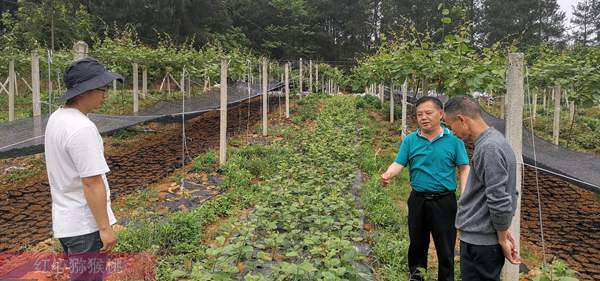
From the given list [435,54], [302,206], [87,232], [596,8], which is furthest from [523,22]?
[87,232]

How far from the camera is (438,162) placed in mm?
3199

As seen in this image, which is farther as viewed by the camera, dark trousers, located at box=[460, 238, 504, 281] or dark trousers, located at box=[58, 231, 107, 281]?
dark trousers, located at box=[460, 238, 504, 281]

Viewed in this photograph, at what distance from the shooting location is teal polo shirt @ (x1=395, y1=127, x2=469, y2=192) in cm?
319

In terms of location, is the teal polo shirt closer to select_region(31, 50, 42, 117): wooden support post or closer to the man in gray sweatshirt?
the man in gray sweatshirt

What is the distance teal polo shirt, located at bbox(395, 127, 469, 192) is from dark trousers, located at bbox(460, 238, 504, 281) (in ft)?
2.33

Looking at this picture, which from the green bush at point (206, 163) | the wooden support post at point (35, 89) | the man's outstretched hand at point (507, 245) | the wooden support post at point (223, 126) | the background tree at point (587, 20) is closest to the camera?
the man's outstretched hand at point (507, 245)

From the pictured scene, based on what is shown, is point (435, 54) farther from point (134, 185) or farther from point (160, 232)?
point (134, 185)

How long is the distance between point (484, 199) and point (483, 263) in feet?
1.16

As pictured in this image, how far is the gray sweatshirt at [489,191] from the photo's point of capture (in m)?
2.28

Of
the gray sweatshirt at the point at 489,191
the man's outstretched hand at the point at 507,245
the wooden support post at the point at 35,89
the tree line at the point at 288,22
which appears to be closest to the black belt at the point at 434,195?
the gray sweatshirt at the point at 489,191

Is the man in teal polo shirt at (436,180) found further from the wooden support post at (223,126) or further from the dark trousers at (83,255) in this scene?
the wooden support post at (223,126)

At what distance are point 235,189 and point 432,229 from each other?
10.8 feet

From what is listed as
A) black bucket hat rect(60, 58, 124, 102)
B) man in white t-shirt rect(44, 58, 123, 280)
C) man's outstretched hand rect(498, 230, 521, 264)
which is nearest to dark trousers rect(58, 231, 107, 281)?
man in white t-shirt rect(44, 58, 123, 280)

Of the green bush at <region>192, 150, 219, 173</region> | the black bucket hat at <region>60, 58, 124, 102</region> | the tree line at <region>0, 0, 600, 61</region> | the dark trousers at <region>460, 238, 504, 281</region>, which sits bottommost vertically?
the green bush at <region>192, 150, 219, 173</region>
